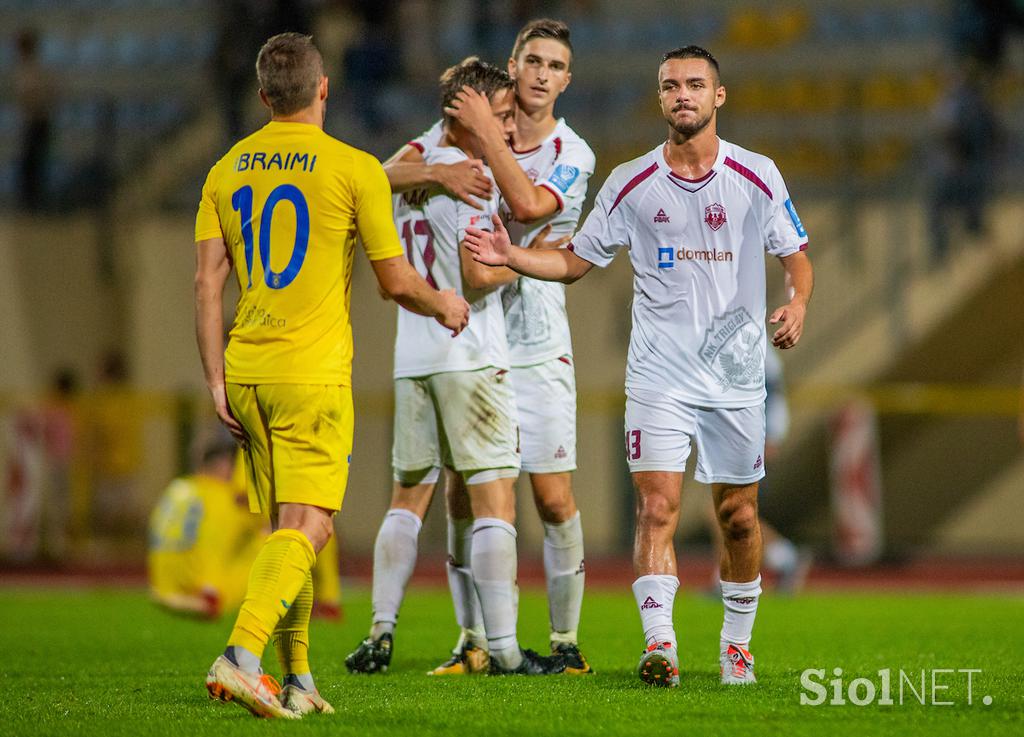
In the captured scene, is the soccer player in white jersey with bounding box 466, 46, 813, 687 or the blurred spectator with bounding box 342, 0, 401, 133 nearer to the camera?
the soccer player in white jersey with bounding box 466, 46, 813, 687

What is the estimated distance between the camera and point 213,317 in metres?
5.43

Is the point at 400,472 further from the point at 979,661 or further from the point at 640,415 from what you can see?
the point at 979,661

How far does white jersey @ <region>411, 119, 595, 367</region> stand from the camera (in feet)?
23.1

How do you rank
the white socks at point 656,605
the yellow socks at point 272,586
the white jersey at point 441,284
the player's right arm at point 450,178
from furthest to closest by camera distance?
the white jersey at point 441,284
the player's right arm at point 450,178
the white socks at point 656,605
the yellow socks at point 272,586

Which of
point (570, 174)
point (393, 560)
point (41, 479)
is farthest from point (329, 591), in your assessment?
point (41, 479)

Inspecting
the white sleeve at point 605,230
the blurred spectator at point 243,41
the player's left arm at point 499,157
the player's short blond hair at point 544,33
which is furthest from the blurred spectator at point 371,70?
the white sleeve at point 605,230

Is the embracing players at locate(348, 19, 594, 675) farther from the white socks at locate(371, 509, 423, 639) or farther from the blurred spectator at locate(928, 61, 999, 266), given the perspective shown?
the blurred spectator at locate(928, 61, 999, 266)

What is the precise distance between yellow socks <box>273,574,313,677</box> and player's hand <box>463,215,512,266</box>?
1486 millimetres

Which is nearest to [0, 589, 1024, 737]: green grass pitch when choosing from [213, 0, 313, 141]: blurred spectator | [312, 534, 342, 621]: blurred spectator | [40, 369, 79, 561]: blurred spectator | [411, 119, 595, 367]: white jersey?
[312, 534, 342, 621]: blurred spectator

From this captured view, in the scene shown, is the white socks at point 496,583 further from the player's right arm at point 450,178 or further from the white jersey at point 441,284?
the player's right arm at point 450,178

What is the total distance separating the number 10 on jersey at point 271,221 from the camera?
5.41 metres

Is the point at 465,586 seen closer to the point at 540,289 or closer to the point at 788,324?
the point at 540,289

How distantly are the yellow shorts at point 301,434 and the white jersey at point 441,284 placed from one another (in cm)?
120

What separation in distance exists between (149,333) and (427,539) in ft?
13.8
